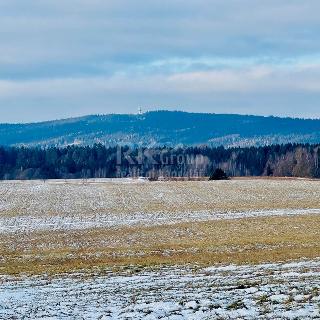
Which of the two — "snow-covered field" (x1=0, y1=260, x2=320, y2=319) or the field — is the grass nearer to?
the field

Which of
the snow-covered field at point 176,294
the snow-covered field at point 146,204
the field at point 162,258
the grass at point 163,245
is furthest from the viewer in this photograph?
the snow-covered field at point 146,204

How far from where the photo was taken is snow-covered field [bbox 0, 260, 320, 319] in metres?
15.2

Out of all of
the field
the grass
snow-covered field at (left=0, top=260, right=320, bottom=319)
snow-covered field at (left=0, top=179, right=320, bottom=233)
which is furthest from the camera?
snow-covered field at (left=0, top=179, right=320, bottom=233)

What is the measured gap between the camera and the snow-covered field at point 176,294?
1516cm

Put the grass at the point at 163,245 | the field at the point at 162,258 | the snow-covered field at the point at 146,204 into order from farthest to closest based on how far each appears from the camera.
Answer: the snow-covered field at the point at 146,204 < the grass at the point at 163,245 < the field at the point at 162,258

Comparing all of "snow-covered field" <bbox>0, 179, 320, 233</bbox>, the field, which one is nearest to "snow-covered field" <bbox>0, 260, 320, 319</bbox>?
the field

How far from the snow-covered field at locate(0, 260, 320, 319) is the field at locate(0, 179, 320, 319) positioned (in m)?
0.03

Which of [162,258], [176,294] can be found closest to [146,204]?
[162,258]

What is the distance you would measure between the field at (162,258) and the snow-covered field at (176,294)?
3 cm

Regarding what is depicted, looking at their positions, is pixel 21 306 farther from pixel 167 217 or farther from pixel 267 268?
pixel 167 217

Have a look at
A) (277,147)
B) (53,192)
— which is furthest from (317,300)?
(277,147)

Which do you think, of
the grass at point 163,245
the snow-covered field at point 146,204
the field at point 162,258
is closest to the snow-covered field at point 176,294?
the field at point 162,258

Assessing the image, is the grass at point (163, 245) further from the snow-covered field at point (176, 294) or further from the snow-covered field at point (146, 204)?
the snow-covered field at point (146, 204)

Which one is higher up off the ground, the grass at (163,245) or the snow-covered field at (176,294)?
the snow-covered field at (176,294)
